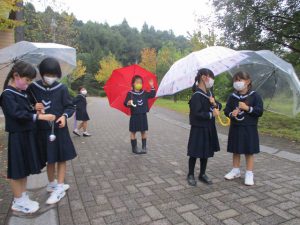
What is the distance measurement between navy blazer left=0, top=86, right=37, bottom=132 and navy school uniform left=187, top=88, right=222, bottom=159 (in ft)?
7.55

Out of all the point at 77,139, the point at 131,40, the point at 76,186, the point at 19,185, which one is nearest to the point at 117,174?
the point at 76,186

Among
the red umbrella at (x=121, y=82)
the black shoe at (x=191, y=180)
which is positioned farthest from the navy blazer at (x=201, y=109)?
the red umbrella at (x=121, y=82)

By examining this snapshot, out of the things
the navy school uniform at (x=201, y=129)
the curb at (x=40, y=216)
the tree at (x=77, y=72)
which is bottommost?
the curb at (x=40, y=216)

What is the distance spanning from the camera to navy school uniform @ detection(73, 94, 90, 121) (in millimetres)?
9305

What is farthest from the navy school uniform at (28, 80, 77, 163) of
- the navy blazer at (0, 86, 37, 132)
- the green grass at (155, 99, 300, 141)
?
the green grass at (155, 99, 300, 141)

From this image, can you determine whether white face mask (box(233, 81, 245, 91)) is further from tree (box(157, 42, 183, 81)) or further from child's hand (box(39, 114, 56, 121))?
tree (box(157, 42, 183, 81))

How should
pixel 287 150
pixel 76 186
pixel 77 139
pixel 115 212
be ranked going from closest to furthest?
pixel 115 212, pixel 76 186, pixel 287 150, pixel 77 139

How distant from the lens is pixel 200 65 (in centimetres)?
421

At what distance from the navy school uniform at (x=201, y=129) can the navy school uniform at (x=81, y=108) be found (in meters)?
5.41

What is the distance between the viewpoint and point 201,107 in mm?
4445

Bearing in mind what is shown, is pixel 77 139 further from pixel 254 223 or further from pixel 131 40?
pixel 131 40

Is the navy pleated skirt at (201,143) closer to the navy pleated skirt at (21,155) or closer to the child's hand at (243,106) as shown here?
the child's hand at (243,106)

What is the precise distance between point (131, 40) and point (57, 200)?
8751 centimetres

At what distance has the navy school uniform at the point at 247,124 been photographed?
460 cm
